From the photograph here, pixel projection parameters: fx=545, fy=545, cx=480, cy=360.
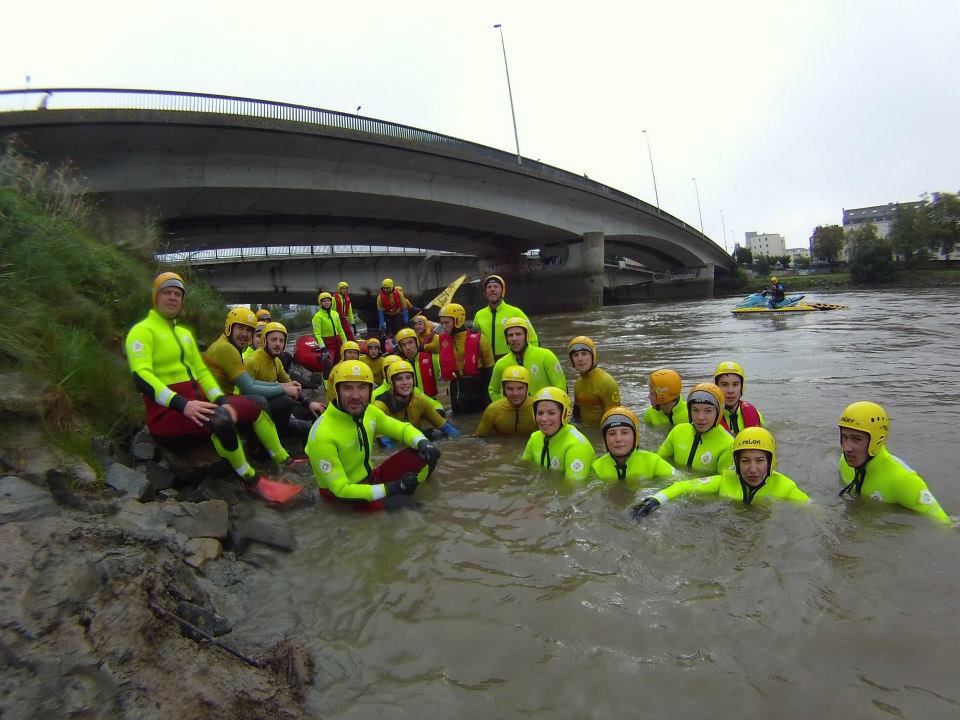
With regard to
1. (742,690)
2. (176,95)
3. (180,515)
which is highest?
(176,95)

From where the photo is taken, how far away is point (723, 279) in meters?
59.2

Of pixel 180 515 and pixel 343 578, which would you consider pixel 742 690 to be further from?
pixel 180 515

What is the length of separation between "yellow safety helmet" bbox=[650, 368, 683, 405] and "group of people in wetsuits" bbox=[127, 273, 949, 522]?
17mm

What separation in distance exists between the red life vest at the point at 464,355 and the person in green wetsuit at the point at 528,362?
1.01m

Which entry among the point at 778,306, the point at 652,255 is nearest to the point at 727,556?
the point at 778,306

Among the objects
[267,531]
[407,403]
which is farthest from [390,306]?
[267,531]

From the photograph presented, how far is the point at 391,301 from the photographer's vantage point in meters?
15.0

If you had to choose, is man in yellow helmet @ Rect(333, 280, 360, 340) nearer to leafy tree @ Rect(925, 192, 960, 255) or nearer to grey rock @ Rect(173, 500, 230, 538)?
grey rock @ Rect(173, 500, 230, 538)

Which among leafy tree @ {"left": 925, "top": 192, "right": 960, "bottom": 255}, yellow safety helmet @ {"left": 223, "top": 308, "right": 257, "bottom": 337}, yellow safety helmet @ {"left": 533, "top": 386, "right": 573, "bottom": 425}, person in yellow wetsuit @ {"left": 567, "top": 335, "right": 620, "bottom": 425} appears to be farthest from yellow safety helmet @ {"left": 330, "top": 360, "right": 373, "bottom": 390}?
leafy tree @ {"left": 925, "top": 192, "right": 960, "bottom": 255}

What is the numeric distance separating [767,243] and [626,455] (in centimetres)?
19375

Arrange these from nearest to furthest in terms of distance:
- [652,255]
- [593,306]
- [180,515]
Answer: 1. [180,515]
2. [593,306]
3. [652,255]

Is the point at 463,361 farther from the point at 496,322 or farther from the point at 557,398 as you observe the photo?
the point at 557,398

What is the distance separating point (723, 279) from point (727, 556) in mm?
61628

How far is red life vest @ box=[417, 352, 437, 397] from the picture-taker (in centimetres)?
891
